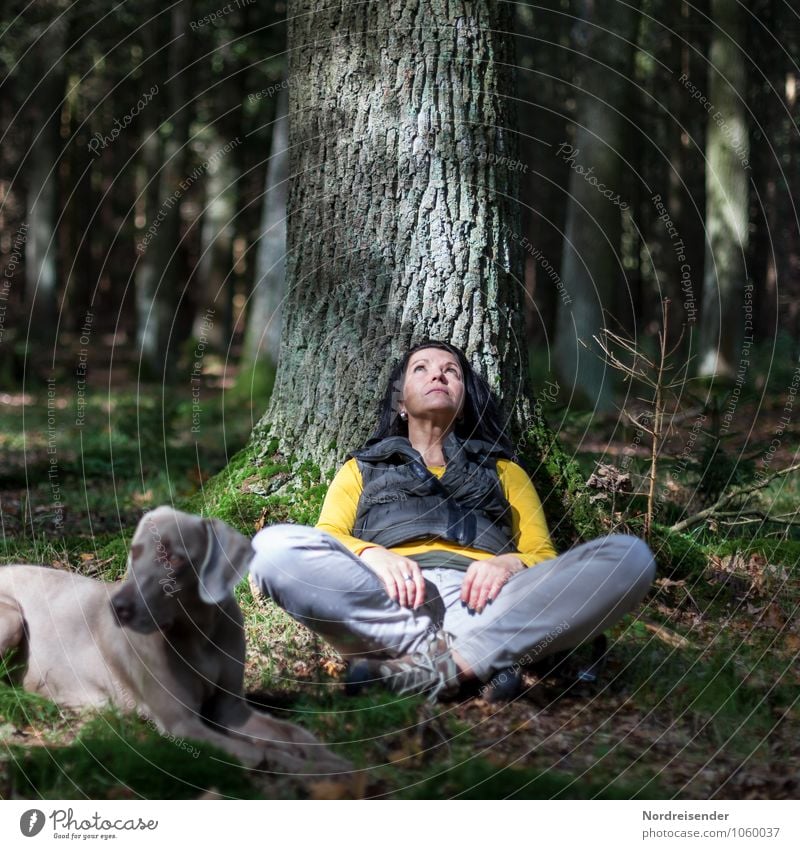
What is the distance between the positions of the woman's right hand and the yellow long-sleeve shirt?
152 mm

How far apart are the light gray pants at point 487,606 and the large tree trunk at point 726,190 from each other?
11.2 metres

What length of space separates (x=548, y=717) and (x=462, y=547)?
0.86 metres

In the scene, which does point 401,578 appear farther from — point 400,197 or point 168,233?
point 168,233

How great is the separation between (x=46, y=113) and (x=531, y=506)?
59.2ft

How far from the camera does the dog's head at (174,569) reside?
341cm

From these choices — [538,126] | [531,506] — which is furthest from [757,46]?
[531,506]

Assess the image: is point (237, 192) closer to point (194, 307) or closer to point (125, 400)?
point (194, 307)

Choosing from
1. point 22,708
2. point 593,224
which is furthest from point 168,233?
point 22,708
